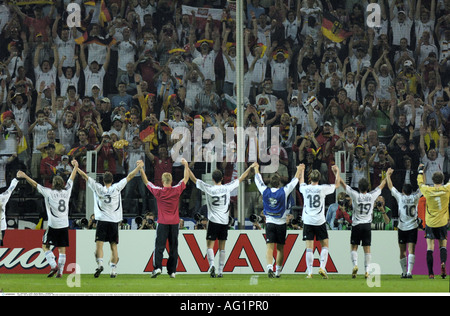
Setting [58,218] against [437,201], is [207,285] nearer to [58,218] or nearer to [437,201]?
[58,218]

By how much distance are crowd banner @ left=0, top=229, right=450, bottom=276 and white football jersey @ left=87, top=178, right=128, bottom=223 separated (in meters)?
1.68

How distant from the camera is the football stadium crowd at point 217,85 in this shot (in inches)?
651

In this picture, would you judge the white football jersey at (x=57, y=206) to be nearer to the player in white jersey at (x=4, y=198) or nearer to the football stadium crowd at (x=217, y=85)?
the player in white jersey at (x=4, y=198)

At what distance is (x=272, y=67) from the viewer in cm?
1839

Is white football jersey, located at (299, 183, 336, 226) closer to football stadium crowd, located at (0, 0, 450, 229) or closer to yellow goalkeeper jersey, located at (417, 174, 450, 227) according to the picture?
yellow goalkeeper jersey, located at (417, 174, 450, 227)

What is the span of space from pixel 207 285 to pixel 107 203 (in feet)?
8.34

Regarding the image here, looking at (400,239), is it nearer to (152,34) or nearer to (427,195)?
(427,195)

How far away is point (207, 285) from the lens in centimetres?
1173

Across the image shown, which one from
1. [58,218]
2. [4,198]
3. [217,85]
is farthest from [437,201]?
[4,198]

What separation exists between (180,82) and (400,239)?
6.83 meters

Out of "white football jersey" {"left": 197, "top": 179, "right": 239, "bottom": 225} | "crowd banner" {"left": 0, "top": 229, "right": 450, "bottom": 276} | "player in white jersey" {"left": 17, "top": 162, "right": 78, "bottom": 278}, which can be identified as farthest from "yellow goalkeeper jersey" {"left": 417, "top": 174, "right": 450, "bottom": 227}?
"player in white jersey" {"left": 17, "top": 162, "right": 78, "bottom": 278}

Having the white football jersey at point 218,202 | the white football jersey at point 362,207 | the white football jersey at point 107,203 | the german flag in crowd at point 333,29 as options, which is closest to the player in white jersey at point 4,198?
the white football jersey at point 107,203

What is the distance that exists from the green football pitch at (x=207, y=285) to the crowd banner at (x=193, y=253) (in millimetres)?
1223

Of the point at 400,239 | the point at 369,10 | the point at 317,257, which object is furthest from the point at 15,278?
the point at 369,10
